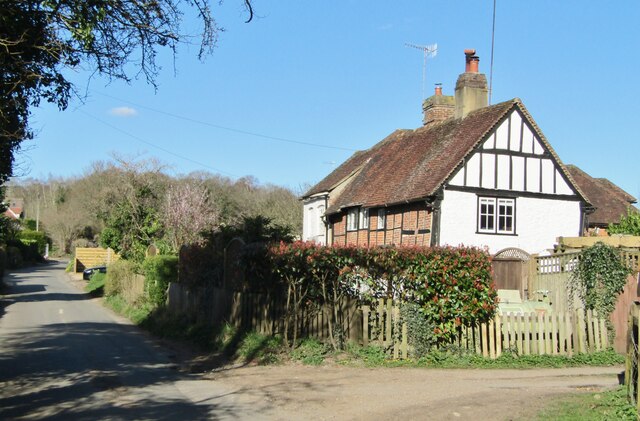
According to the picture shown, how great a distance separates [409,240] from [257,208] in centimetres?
3972

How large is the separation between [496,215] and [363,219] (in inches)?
249

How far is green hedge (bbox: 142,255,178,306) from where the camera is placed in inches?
942

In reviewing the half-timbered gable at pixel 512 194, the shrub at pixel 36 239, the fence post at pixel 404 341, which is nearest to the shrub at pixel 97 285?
the half-timbered gable at pixel 512 194

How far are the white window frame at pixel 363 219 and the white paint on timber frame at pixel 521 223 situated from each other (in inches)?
200

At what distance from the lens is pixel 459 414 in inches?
354

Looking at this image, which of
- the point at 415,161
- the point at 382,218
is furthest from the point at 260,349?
the point at 415,161

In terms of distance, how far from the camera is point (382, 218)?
28.9 m

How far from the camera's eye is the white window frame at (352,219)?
31.2 meters

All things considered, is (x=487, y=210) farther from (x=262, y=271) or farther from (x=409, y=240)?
(x=262, y=271)

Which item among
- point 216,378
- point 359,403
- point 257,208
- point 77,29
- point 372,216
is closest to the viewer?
point 77,29

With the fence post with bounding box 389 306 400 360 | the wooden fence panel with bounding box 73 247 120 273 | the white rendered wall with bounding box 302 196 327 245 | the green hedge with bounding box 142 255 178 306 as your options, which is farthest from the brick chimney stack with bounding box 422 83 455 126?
the wooden fence panel with bounding box 73 247 120 273

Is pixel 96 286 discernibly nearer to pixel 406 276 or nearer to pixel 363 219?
pixel 363 219

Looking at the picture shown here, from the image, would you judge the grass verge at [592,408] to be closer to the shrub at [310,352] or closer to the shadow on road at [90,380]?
the shadow on road at [90,380]

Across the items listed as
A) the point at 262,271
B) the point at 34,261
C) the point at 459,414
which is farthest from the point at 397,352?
the point at 34,261
